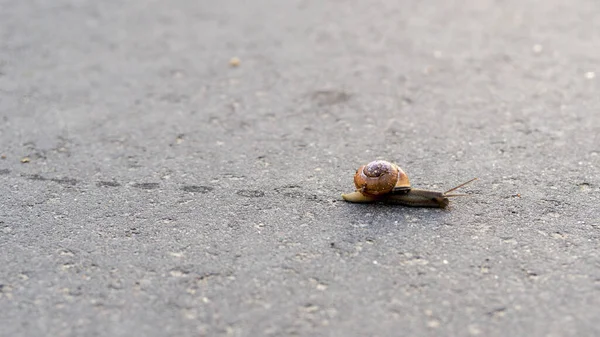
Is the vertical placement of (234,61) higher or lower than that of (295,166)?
higher

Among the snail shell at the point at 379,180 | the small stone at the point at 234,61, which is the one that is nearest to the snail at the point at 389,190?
the snail shell at the point at 379,180

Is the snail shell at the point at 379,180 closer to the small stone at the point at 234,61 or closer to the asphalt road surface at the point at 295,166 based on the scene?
the asphalt road surface at the point at 295,166

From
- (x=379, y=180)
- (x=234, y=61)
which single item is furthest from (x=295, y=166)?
(x=234, y=61)

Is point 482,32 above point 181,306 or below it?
above

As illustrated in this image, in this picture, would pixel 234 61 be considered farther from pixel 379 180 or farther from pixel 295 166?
pixel 379 180

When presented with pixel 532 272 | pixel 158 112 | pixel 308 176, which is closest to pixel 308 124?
pixel 308 176

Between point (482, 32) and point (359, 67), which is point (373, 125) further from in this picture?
point (482, 32)
